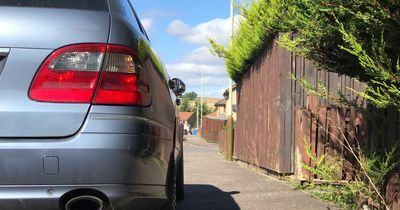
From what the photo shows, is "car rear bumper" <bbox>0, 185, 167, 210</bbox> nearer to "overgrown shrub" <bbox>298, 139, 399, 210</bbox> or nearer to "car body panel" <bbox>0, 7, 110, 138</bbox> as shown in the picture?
"car body panel" <bbox>0, 7, 110, 138</bbox>

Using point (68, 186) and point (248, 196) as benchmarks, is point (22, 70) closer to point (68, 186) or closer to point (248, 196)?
point (68, 186)

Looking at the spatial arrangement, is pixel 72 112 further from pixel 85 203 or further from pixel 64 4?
pixel 64 4

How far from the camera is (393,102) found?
3.48 meters

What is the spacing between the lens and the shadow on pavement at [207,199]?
6.58m

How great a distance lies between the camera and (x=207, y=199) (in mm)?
7172

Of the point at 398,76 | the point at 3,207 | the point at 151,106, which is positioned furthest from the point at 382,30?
the point at 3,207

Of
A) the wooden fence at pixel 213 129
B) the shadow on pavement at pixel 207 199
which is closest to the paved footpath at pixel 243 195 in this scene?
the shadow on pavement at pixel 207 199

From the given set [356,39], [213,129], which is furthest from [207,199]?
[213,129]

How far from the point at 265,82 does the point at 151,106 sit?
27.4ft

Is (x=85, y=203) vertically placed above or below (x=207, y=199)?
above

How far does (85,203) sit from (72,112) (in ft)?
1.57

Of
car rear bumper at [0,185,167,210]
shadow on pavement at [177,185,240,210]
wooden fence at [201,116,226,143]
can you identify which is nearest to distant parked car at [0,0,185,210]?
car rear bumper at [0,185,167,210]

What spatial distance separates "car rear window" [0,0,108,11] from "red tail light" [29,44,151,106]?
0.28 metres

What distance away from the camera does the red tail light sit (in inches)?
109
